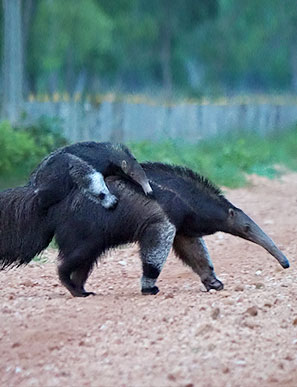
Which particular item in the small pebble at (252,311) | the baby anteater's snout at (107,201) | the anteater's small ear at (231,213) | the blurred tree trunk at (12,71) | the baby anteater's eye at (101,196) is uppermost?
the baby anteater's eye at (101,196)

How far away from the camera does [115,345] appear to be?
5.92 meters

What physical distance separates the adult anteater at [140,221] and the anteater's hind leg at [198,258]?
0.22 feet

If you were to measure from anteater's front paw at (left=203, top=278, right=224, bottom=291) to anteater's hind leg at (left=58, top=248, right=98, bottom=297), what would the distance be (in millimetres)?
1056

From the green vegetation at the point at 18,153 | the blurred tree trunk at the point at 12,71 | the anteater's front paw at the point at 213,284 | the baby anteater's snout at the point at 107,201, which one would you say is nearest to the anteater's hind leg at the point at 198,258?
the anteater's front paw at the point at 213,284

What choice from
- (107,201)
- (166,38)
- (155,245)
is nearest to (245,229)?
(155,245)

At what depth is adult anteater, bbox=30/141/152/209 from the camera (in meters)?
7.48

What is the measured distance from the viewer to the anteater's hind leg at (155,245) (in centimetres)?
751

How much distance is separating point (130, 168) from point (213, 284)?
1.33 meters

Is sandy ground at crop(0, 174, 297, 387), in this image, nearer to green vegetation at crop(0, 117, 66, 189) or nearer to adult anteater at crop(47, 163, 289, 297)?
adult anteater at crop(47, 163, 289, 297)

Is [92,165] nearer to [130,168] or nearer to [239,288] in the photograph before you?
[130,168]

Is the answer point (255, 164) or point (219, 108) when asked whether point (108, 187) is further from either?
point (219, 108)

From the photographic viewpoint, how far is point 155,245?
7512 mm

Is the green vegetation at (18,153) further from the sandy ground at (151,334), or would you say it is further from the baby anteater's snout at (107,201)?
the baby anteater's snout at (107,201)

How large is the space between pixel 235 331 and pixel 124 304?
3.94 ft
